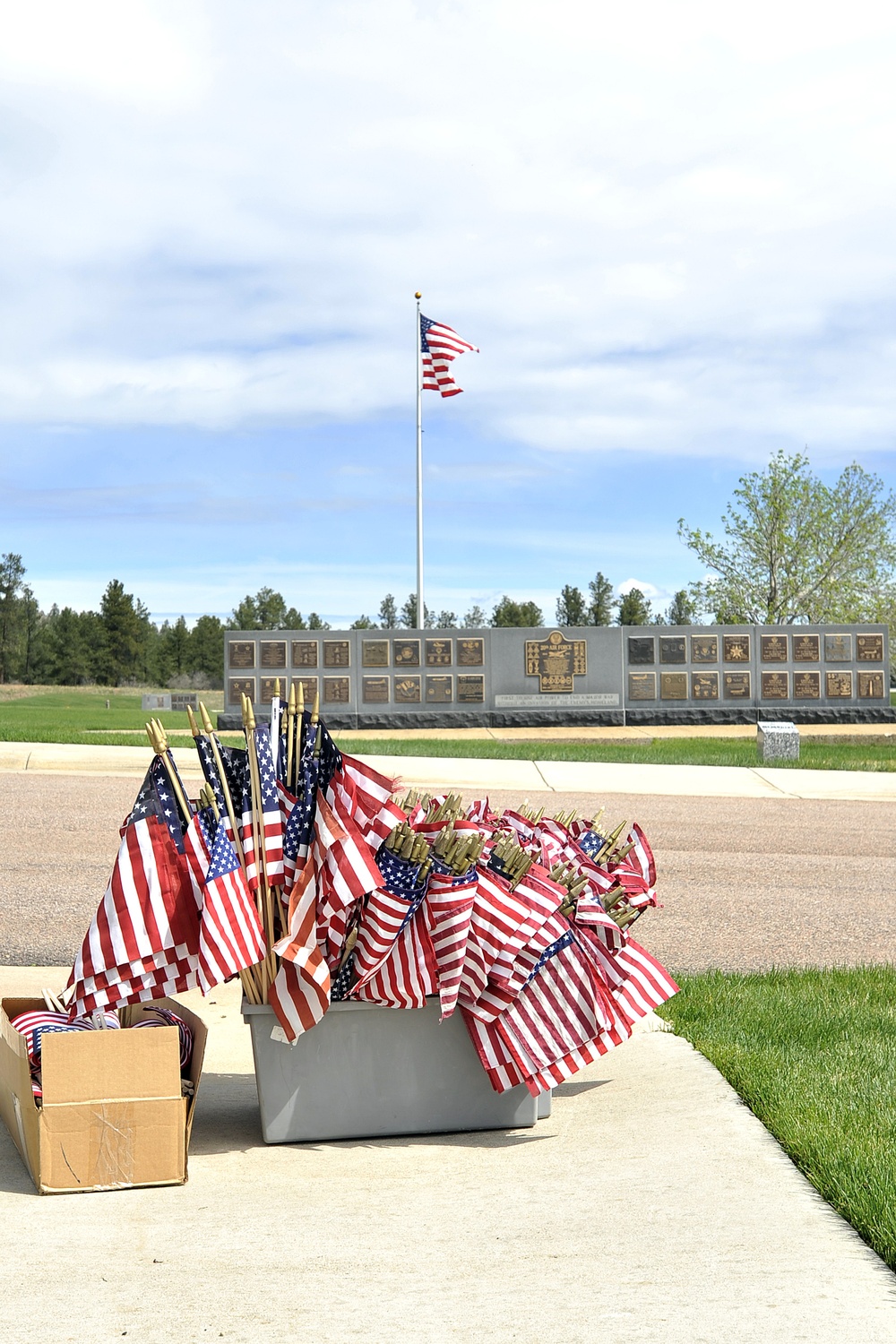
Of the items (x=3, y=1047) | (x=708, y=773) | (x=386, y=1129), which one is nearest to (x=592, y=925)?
(x=386, y=1129)

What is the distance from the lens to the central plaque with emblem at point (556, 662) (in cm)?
2714

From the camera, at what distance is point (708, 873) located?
9.63 meters

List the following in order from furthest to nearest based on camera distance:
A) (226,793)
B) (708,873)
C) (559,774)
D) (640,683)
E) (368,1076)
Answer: (640,683) → (559,774) → (708,873) → (368,1076) → (226,793)

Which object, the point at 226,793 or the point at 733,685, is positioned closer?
the point at 226,793

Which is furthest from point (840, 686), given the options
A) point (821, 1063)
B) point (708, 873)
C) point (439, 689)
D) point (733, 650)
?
point (821, 1063)

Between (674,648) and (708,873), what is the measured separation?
18224mm

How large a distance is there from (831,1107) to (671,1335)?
1.77 m

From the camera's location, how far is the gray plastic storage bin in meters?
3.86

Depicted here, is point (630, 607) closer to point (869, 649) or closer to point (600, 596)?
point (600, 596)

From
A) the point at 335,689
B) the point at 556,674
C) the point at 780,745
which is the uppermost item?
A: the point at 556,674

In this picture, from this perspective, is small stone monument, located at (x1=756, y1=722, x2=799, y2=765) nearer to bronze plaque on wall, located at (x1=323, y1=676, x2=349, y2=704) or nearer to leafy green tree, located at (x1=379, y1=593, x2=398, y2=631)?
bronze plaque on wall, located at (x1=323, y1=676, x2=349, y2=704)

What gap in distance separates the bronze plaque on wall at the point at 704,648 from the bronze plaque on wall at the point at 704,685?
31 centimetres

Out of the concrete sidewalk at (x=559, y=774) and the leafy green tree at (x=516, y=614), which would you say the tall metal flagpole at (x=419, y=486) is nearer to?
the concrete sidewalk at (x=559, y=774)

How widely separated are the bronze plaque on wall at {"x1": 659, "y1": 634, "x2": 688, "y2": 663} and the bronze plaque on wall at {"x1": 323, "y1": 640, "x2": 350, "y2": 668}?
6822mm
